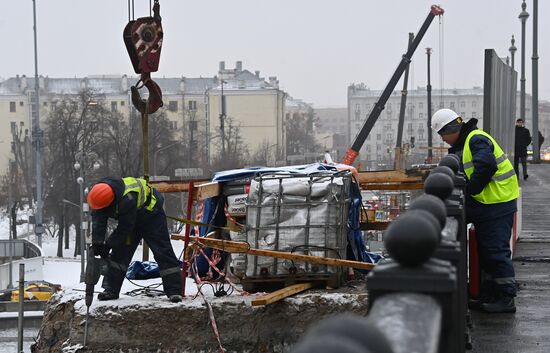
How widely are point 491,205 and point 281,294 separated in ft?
8.15

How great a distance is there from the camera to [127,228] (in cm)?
968

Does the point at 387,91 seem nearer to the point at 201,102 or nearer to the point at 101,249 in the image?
the point at 101,249

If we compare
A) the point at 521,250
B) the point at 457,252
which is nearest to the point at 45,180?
the point at 521,250

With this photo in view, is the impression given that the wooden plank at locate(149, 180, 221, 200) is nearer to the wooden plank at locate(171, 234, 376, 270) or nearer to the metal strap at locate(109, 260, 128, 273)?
the wooden plank at locate(171, 234, 376, 270)

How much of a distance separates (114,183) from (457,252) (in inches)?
264

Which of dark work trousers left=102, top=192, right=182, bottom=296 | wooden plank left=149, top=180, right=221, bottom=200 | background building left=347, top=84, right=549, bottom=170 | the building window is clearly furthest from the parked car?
background building left=347, top=84, right=549, bottom=170

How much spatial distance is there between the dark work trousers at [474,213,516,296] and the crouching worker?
3337 millimetres

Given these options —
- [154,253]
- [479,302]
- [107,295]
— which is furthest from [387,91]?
[479,302]

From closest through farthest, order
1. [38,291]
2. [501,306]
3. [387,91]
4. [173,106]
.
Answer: [501,306] → [387,91] → [38,291] → [173,106]

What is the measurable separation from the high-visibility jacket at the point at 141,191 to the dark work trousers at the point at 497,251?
3.65 meters

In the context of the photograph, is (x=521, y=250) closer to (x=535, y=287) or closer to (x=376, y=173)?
(x=376, y=173)

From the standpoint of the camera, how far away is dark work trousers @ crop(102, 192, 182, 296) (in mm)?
9828

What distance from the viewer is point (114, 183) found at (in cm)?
968

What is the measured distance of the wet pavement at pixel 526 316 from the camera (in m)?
6.93
